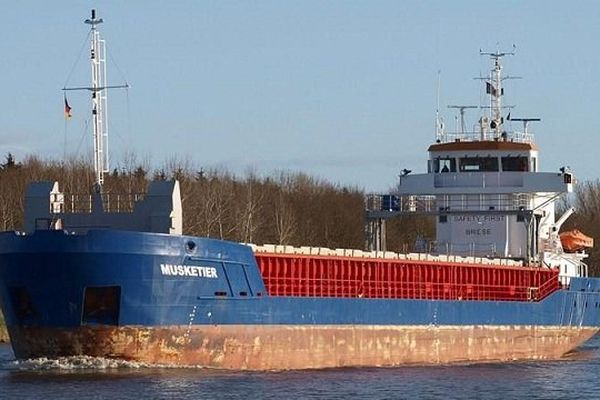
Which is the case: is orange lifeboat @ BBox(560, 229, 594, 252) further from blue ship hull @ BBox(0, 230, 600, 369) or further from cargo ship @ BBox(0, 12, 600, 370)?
blue ship hull @ BBox(0, 230, 600, 369)

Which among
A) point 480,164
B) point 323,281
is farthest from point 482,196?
Result: point 323,281

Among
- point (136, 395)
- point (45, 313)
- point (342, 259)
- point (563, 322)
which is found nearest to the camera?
point (136, 395)

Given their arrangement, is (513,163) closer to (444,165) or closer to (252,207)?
(444,165)

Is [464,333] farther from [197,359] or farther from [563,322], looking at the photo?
[197,359]

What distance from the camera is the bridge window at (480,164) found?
5025 centimetres

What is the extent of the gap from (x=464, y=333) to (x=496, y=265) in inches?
123

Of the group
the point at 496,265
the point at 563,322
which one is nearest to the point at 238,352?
the point at 496,265

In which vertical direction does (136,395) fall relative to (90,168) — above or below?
below

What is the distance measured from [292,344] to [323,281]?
8.58 ft

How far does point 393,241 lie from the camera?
256 ft

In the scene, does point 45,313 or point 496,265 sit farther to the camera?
point 496,265

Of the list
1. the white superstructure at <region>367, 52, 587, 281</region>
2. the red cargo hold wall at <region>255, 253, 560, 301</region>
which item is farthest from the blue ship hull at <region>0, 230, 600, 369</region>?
the white superstructure at <region>367, 52, 587, 281</region>

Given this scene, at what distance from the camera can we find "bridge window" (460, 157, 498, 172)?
5025 centimetres

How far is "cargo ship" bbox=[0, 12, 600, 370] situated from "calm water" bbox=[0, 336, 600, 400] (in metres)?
0.54
